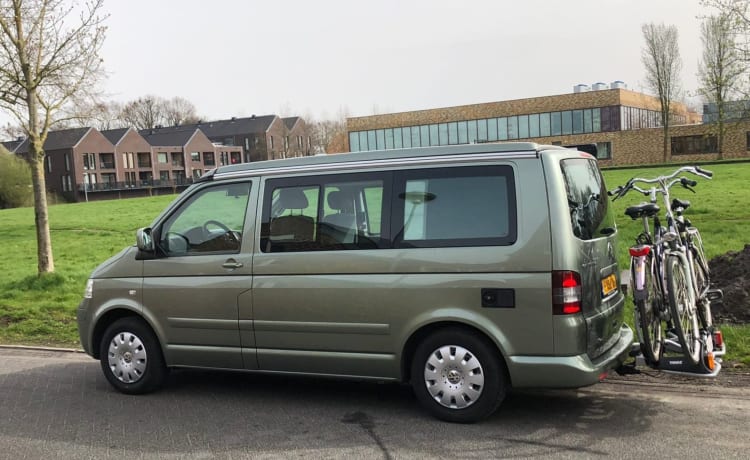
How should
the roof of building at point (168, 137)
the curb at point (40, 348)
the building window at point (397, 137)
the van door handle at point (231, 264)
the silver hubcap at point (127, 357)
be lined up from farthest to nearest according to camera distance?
the roof of building at point (168, 137), the building window at point (397, 137), the curb at point (40, 348), the silver hubcap at point (127, 357), the van door handle at point (231, 264)

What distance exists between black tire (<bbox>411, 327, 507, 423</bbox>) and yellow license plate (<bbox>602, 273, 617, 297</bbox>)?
3.20 feet

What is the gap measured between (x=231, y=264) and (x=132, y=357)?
140cm

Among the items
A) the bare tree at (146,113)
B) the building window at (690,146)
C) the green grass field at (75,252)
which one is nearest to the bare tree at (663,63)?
the building window at (690,146)

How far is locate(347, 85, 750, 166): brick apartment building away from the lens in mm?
67125

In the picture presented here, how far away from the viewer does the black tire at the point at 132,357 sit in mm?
6551

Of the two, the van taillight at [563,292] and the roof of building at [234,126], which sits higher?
the roof of building at [234,126]

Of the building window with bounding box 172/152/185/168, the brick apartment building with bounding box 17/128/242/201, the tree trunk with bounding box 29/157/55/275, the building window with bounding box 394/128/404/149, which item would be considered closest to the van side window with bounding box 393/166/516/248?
the tree trunk with bounding box 29/157/55/275

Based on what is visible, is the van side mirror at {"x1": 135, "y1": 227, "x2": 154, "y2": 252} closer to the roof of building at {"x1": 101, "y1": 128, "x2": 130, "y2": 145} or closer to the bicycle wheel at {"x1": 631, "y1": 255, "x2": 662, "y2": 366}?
the bicycle wheel at {"x1": 631, "y1": 255, "x2": 662, "y2": 366}

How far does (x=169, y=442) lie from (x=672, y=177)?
4.53 m

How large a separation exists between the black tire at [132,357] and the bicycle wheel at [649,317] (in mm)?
4122

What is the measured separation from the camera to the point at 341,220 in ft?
19.0

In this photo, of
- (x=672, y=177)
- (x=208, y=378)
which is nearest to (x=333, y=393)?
(x=208, y=378)

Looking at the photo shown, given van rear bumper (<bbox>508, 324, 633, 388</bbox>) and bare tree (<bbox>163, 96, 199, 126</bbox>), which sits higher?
bare tree (<bbox>163, 96, 199, 126</bbox>)

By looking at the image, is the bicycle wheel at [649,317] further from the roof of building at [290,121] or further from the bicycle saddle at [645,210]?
the roof of building at [290,121]
